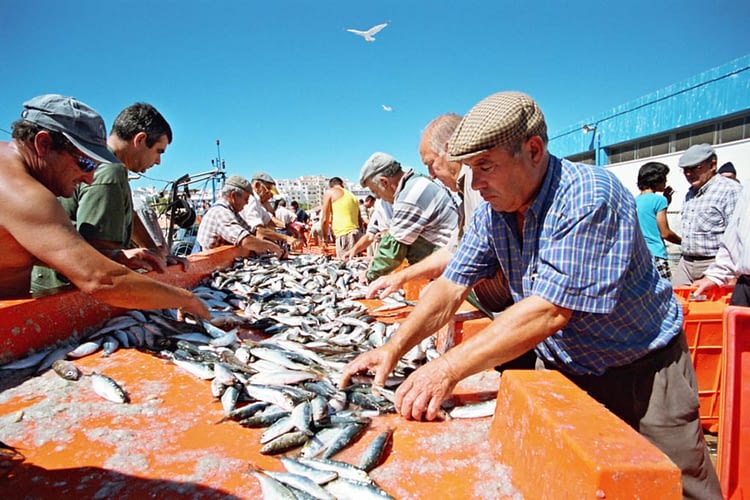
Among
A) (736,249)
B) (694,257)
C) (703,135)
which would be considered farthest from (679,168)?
(736,249)

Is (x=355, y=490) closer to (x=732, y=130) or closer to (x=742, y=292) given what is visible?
(x=742, y=292)

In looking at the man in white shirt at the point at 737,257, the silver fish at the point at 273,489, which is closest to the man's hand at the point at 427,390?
the silver fish at the point at 273,489

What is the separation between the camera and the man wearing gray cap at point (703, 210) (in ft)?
15.4

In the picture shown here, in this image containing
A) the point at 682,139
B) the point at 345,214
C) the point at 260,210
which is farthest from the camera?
the point at 682,139

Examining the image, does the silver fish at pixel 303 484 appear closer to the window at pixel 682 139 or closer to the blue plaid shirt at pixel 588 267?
the blue plaid shirt at pixel 588 267

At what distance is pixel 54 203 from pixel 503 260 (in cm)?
262

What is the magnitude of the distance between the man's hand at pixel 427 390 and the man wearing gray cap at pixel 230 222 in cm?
600

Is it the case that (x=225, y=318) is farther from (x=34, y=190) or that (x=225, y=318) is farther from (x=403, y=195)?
(x=403, y=195)

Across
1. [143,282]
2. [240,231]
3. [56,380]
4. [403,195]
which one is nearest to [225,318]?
[143,282]

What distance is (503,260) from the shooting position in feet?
6.93

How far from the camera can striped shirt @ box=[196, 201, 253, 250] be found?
7363 millimetres

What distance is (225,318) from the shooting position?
369cm

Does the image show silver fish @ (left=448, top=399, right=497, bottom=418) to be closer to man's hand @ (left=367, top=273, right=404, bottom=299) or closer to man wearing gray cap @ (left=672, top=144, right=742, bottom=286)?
man's hand @ (left=367, top=273, right=404, bottom=299)

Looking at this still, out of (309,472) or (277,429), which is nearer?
(309,472)
